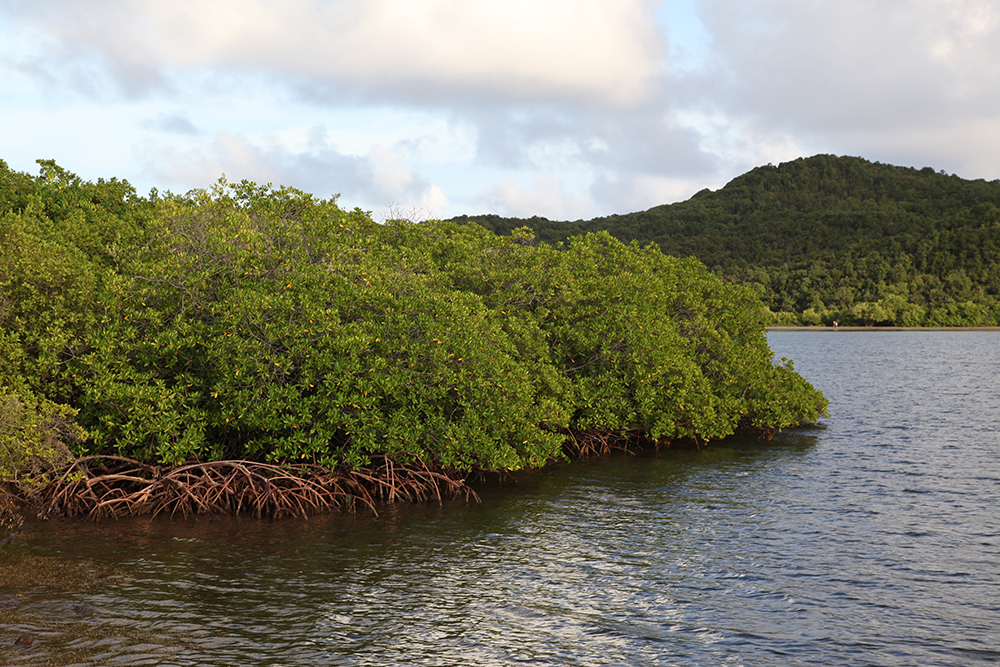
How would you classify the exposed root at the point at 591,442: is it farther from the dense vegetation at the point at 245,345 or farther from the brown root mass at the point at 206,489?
the brown root mass at the point at 206,489

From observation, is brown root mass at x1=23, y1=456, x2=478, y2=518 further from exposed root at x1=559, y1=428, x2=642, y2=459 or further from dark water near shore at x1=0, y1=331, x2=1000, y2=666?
exposed root at x1=559, y1=428, x2=642, y2=459

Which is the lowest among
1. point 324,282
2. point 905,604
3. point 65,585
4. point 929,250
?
point 905,604

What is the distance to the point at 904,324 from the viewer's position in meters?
186

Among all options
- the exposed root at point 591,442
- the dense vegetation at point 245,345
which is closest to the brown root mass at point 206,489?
the dense vegetation at point 245,345

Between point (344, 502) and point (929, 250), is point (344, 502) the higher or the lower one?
the lower one

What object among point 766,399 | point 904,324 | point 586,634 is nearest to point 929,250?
point 904,324

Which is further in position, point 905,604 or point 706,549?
point 706,549

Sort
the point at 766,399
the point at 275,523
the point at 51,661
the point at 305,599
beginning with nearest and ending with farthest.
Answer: the point at 51,661
the point at 305,599
the point at 275,523
the point at 766,399

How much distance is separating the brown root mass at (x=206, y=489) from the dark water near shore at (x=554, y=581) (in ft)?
2.12

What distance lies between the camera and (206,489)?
23.2m

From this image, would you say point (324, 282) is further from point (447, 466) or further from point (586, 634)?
point (586, 634)

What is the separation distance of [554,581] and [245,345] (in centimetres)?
1067

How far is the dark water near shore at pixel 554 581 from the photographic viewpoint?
1514cm

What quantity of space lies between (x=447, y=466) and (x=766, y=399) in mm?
18684
